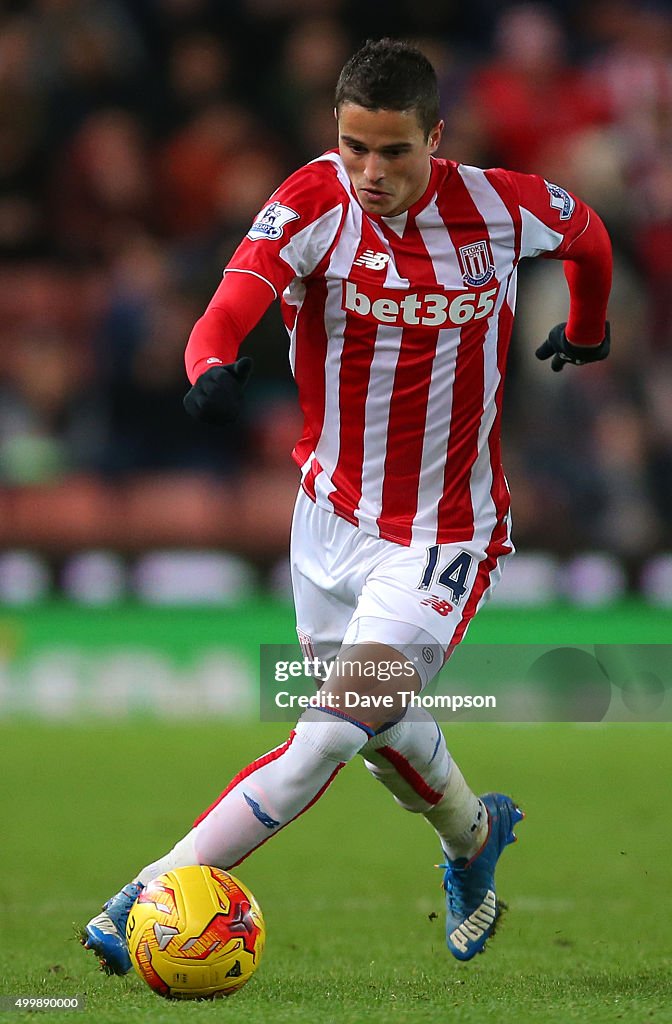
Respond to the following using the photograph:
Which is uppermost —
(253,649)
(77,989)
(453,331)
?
(453,331)

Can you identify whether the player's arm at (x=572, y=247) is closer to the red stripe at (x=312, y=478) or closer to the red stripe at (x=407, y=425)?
the red stripe at (x=407, y=425)

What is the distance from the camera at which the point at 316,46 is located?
40.4 ft

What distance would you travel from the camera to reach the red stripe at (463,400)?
417cm

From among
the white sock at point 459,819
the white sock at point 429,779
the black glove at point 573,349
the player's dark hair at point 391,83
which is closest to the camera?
the player's dark hair at point 391,83

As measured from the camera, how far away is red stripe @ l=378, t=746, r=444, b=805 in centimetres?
421

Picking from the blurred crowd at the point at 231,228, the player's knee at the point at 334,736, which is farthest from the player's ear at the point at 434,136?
the blurred crowd at the point at 231,228

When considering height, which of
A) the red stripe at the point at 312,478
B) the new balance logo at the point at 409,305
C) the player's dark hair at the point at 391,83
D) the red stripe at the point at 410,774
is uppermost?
the player's dark hair at the point at 391,83

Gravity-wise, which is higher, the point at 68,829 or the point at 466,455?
the point at 466,455

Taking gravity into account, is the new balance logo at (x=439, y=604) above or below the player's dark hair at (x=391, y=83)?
below

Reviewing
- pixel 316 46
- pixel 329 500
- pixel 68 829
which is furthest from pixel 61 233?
pixel 329 500

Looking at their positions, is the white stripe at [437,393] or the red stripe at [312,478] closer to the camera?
the white stripe at [437,393]

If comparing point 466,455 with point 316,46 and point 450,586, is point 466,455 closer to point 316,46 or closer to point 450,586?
point 450,586

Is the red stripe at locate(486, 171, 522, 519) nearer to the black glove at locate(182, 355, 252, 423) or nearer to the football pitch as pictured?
the black glove at locate(182, 355, 252, 423)

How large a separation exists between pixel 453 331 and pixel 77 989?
6.03 feet
